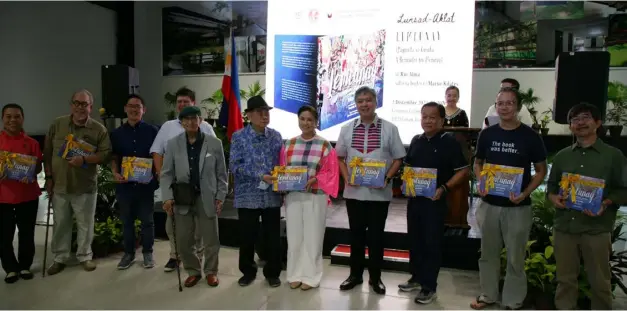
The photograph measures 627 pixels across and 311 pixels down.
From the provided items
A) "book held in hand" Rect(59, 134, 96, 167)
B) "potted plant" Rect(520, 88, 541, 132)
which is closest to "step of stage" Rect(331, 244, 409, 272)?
"book held in hand" Rect(59, 134, 96, 167)

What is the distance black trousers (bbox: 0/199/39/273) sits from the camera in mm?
3596

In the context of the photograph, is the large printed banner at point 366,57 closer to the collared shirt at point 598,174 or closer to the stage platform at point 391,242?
the stage platform at point 391,242

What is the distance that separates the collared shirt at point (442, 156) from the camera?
10.1 ft

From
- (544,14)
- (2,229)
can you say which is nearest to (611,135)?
(544,14)

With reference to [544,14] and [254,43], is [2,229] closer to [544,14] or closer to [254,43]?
[254,43]

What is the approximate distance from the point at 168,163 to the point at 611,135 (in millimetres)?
7668

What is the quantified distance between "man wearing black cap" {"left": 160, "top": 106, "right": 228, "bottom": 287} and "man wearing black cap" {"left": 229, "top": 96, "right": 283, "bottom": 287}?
0.20 metres

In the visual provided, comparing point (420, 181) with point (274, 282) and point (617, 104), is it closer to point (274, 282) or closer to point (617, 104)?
point (274, 282)

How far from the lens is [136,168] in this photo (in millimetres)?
3752

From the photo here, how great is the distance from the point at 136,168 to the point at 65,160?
582 millimetres

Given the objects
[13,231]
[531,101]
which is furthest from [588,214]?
[531,101]

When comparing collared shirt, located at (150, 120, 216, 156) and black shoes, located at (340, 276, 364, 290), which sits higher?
collared shirt, located at (150, 120, 216, 156)

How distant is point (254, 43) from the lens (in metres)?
10.7

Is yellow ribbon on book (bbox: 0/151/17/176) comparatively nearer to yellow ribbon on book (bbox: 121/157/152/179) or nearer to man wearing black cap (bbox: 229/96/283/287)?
yellow ribbon on book (bbox: 121/157/152/179)
